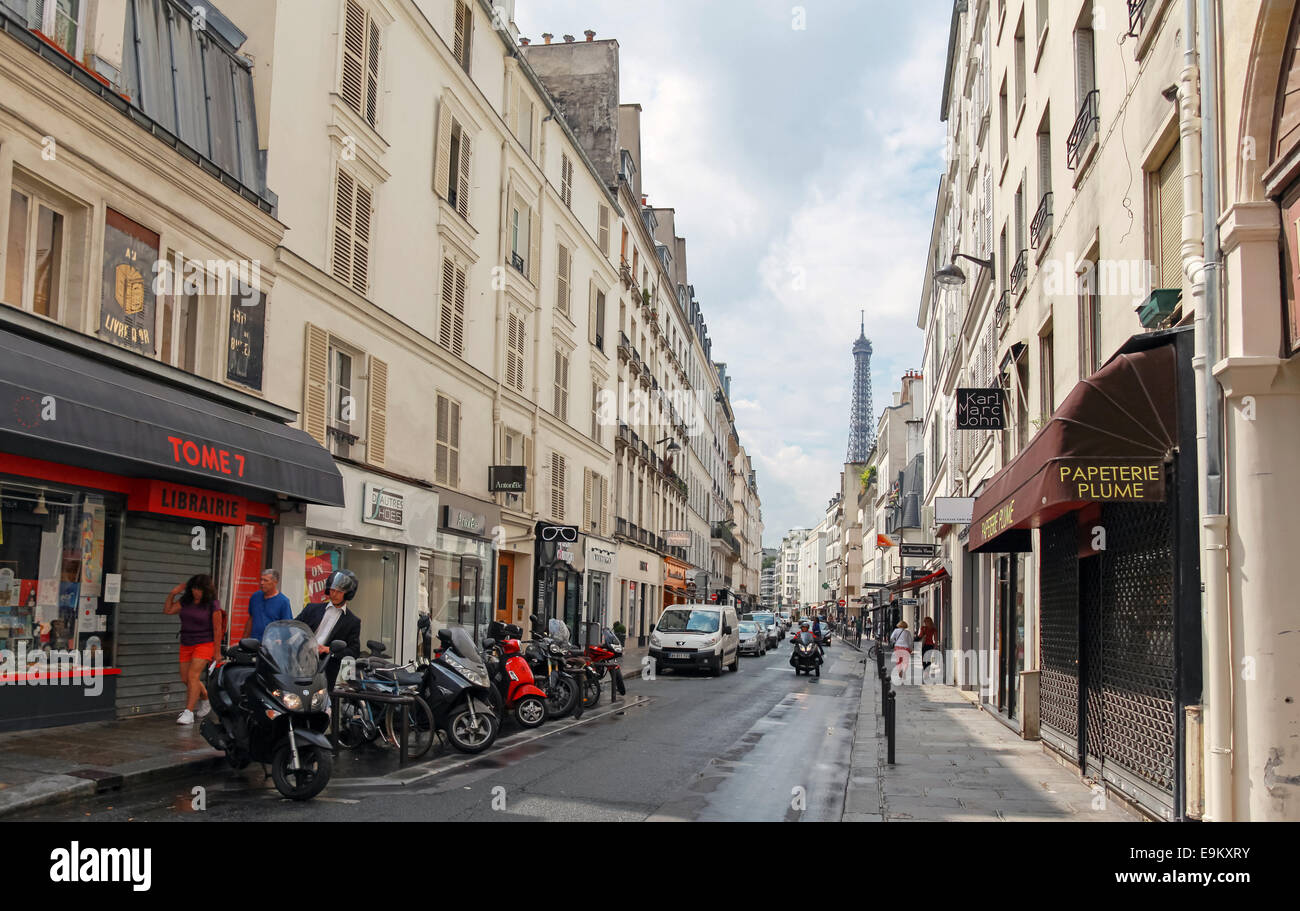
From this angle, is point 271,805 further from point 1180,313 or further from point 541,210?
point 541,210

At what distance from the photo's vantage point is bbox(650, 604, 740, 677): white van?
26.0m

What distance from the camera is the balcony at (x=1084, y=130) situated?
11655 mm

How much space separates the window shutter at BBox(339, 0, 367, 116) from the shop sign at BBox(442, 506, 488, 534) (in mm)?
7712

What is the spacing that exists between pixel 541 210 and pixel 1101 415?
70.1 ft

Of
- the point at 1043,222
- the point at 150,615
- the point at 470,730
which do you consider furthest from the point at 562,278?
the point at 470,730

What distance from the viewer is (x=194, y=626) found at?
38.0 ft

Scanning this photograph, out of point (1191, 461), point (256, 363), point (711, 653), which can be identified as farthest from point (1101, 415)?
point (711, 653)

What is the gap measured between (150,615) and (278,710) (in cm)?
514

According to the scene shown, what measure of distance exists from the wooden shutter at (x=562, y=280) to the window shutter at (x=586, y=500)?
5.52 m

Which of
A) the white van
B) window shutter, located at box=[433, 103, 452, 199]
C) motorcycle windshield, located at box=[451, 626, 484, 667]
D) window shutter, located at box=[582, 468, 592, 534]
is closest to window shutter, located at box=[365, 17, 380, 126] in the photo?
window shutter, located at box=[433, 103, 452, 199]

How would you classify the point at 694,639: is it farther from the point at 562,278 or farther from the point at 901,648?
the point at 562,278

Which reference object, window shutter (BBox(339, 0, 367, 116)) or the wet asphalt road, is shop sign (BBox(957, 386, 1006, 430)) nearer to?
the wet asphalt road

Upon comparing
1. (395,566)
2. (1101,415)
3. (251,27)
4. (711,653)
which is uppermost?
(251,27)

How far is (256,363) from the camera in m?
14.6
